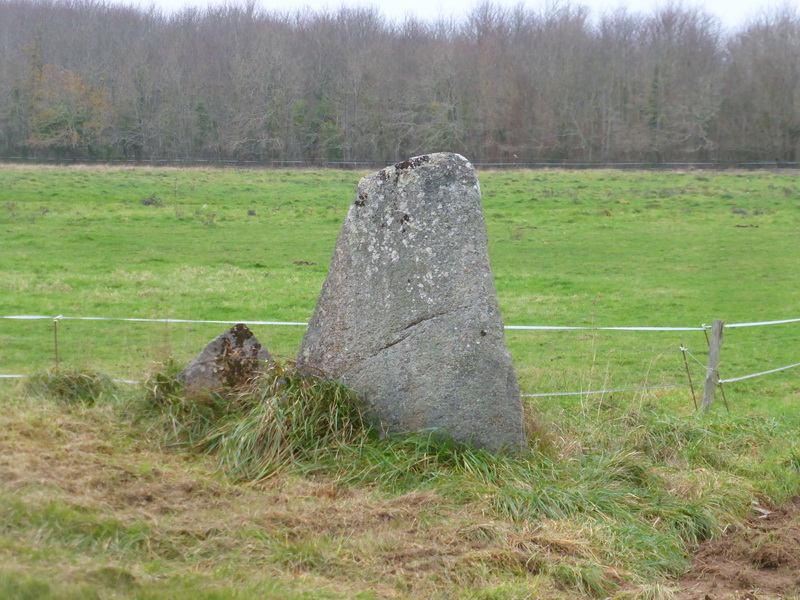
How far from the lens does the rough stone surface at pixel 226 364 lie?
5.73 metres

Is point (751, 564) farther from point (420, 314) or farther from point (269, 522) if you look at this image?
point (269, 522)

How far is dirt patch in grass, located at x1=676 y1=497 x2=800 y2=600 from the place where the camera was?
14.2 feet

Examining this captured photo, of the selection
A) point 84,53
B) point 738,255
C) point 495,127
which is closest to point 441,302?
point 738,255

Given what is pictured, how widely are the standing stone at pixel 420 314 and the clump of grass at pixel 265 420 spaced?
235 mm

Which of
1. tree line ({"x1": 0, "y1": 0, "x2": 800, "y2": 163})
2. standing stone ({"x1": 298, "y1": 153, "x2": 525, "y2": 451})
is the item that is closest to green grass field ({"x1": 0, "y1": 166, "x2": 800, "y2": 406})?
standing stone ({"x1": 298, "y1": 153, "x2": 525, "y2": 451})

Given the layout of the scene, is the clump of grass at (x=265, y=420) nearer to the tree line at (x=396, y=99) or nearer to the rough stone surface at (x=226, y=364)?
the rough stone surface at (x=226, y=364)

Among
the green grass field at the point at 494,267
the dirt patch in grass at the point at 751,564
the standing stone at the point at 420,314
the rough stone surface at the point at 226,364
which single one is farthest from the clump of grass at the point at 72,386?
the dirt patch in grass at the point at 751,564

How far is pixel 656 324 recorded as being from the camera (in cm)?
1570

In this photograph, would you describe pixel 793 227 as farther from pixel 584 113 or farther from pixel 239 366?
pixel 584 113

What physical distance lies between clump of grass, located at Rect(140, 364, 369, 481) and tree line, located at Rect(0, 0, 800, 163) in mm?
49886

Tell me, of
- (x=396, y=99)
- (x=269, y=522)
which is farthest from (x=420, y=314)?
(x=396, y=99)

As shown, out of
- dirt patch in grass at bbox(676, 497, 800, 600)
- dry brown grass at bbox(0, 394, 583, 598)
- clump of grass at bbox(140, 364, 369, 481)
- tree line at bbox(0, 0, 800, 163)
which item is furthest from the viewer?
tree line at bbox(0, 0, 800, 163)

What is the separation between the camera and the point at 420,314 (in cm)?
569

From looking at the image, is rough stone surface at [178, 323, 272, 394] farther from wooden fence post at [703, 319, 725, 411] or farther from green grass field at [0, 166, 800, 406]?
wooden fence post at [703, 319, 725, 411]
